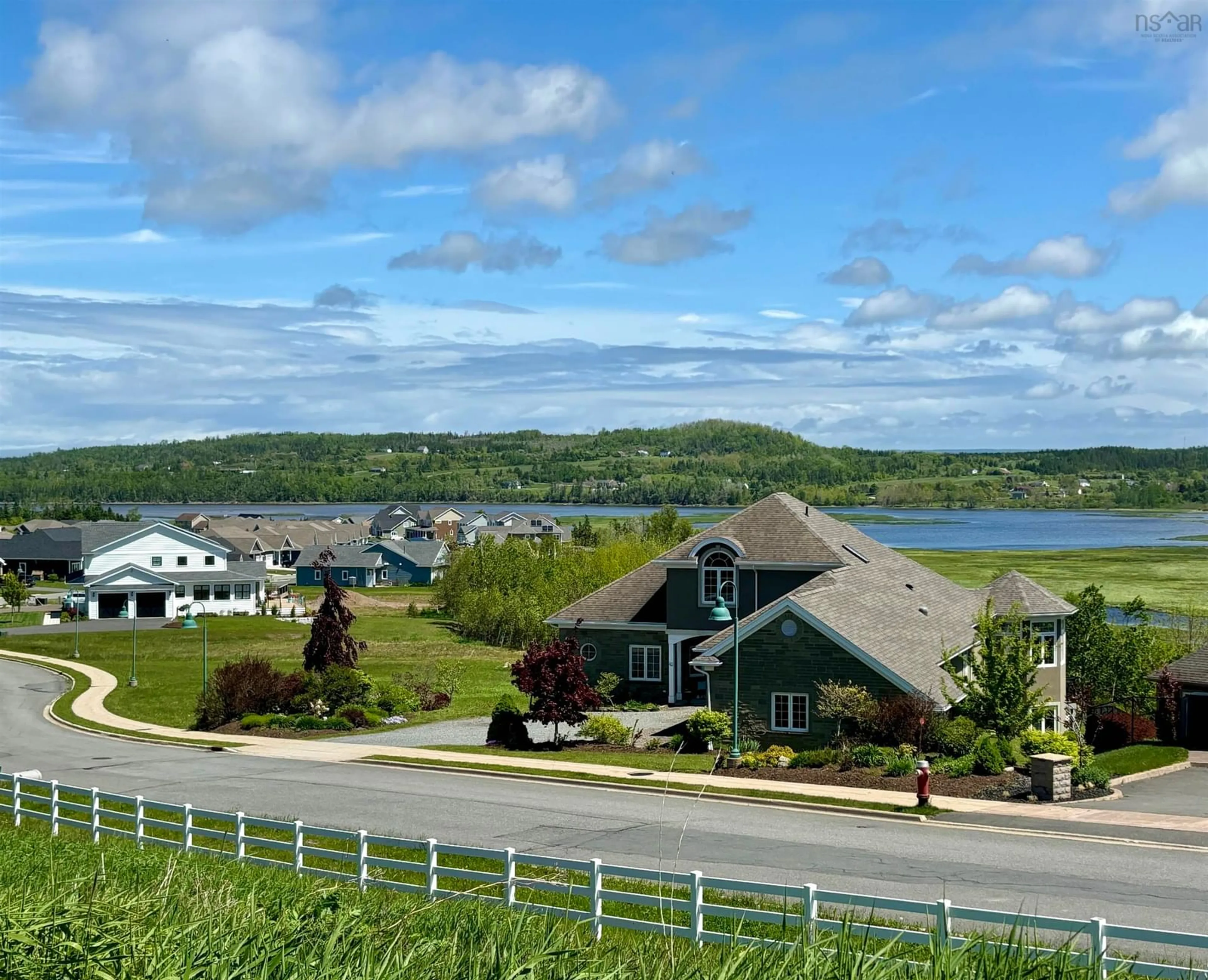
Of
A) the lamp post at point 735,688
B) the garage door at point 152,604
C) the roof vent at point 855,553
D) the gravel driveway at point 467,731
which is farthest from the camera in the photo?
the garage door at point 152,604

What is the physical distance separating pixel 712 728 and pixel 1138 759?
1327cm

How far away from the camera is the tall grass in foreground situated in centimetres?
961

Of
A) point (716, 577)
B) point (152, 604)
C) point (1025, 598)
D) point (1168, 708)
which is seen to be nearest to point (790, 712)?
point (1025, 598)

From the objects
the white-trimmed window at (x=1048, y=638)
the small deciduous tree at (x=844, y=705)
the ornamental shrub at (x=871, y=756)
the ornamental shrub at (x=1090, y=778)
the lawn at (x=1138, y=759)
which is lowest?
the lawn at (x=1138, y=759)

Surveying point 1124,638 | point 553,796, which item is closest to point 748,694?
point 553,796

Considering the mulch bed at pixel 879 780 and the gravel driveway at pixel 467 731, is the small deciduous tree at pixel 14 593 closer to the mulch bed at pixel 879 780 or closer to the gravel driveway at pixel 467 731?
the gravel driveway at pixel 467 731

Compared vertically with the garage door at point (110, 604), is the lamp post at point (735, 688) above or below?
above

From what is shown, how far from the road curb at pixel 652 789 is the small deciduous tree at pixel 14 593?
69986 millimetres

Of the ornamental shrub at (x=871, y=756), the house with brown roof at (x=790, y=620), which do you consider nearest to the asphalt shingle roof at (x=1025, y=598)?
the house with brown roof at (x=790, y=620)

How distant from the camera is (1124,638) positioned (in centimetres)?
5441

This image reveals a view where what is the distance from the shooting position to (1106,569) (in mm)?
132500

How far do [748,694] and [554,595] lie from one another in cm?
4618

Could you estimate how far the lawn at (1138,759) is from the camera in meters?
38.5

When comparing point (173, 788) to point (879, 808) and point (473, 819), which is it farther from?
point (879, 808)
